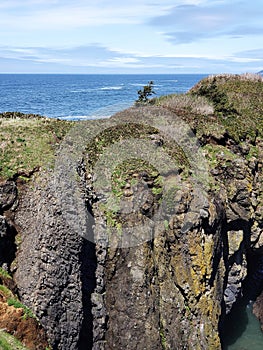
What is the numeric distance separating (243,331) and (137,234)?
12.6 meters

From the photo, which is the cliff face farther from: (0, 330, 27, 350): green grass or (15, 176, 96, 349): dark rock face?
(0, 330, 27, 350): green grass

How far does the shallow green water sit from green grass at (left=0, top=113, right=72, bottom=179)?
17.2 metres

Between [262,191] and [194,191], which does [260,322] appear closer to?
[262,191]

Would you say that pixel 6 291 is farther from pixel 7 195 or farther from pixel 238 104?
pixel 238 104

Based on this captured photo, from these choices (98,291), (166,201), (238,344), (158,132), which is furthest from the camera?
(158,132)

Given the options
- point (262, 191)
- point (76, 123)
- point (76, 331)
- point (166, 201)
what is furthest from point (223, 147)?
point (76, 331)

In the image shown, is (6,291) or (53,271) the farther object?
(53,271)

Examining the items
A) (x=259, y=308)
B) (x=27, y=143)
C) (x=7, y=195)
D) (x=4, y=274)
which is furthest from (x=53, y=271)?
(x=259, y=308)

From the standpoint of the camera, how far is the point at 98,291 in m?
22.9

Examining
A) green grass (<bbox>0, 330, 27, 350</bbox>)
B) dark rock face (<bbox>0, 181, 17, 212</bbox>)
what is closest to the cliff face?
dark rock face (<bbox>0, 181, 17, 212</bbox>)

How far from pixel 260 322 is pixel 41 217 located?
1869 centimetres

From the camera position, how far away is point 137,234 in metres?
23.7

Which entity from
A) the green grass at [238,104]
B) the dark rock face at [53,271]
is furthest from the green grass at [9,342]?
the green grass at [238,104]

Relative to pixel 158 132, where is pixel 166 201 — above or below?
below
